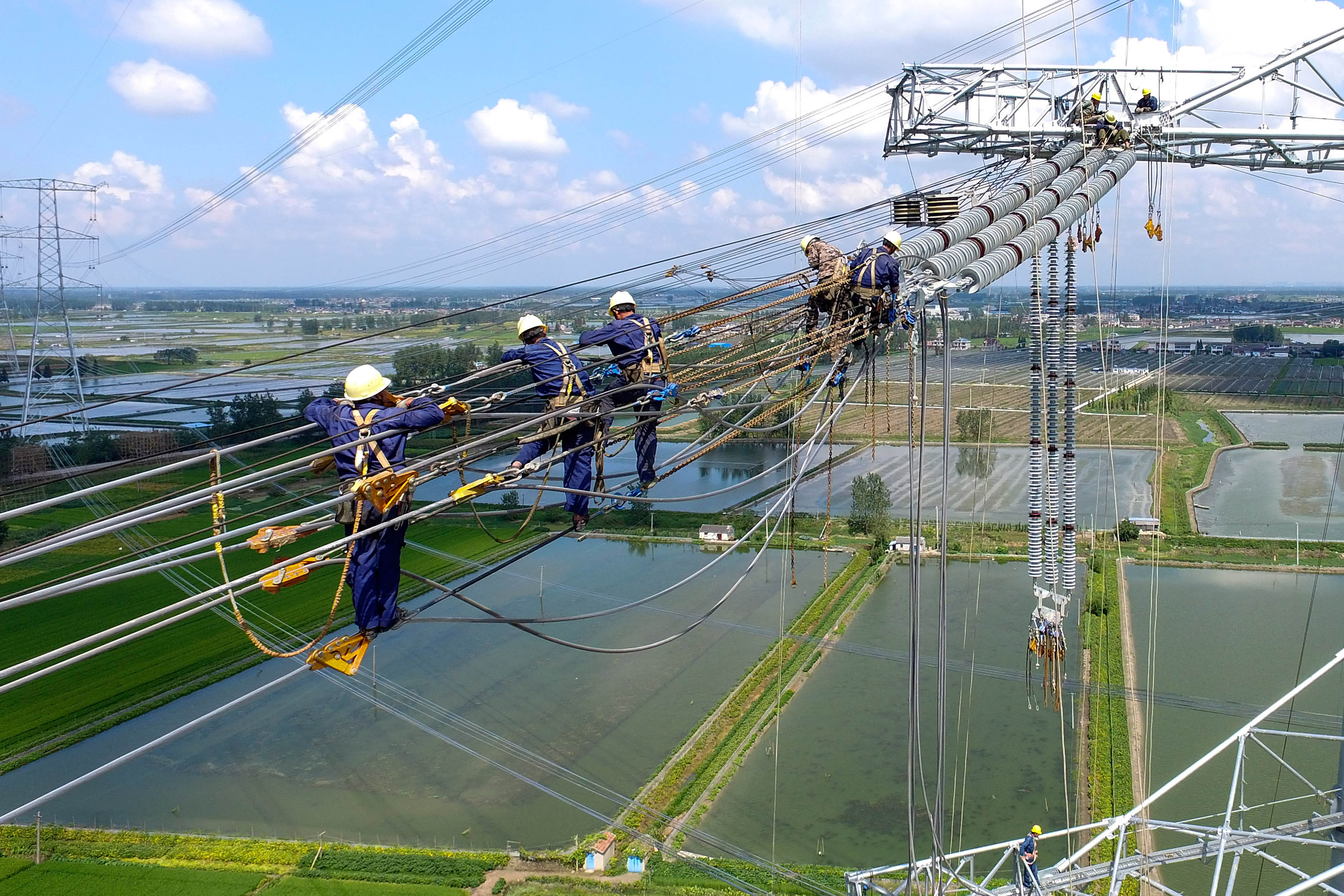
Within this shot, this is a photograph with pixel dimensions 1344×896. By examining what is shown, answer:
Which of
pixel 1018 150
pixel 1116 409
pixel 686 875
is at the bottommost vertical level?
pixel 686 875

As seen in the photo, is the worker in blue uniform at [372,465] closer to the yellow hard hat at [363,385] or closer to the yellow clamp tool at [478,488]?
the yellow hard hat at [363,385]

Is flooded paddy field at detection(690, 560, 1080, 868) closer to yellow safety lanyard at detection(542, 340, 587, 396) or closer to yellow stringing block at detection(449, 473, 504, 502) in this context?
yellow safety lanyard at detection(542, 340, 587, 396)

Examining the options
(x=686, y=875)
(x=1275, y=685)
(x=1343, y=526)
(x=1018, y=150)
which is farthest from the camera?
(x=1343, y=526)

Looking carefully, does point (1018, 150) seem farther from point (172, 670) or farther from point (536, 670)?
point (172, 670)

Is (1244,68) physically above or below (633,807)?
above

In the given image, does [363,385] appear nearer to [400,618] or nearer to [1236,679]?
[400,618]

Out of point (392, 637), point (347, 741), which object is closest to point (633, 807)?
point (347, 741)

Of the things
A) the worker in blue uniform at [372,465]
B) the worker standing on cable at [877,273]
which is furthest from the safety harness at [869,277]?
the worker in blue uniform at [372,465]
